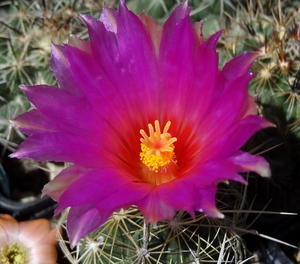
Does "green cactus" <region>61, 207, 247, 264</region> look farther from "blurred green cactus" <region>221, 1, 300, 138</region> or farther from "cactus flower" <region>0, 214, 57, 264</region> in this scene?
"blurred green cactus" <region>221, 1, 300, 138</region>

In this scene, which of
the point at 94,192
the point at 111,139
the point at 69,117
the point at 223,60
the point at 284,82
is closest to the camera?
the point at 94,192

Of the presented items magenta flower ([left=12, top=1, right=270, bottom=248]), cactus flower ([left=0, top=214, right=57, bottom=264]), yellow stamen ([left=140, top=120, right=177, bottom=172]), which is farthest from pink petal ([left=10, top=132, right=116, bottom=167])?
cactus flower ([left=0, top=214, right=57, bottom=264])

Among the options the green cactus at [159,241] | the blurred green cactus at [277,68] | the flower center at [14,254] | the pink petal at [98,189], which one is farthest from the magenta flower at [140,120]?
the flower center at [14,254]

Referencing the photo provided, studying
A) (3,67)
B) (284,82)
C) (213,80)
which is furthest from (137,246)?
(3,67)

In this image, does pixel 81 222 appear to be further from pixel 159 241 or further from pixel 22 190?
pixel 22 190

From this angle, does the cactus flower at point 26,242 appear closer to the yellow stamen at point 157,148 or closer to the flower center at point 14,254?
the flower center at point 14,254

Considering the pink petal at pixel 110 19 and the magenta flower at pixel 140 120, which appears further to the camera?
the pink petal at pixel 110 19

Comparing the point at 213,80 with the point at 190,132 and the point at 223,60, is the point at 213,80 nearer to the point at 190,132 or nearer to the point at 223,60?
the point at 190,132
